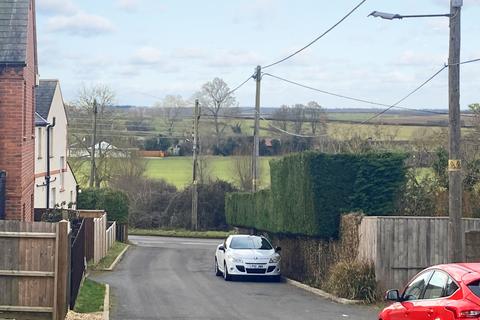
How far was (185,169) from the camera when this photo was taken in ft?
242

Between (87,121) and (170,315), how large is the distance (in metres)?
50.6

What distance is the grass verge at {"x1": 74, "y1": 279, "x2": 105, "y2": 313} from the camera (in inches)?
695

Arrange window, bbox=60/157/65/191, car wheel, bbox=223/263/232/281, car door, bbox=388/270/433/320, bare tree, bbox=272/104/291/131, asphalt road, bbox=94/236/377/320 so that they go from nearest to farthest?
car door, bbox=388/270/433/320, asphalt road, bbox=94/236/377/320, car wheel, bbox=223/263/232/281, window, bbox=60/157/65/191, bare tree, bbox=272/104/291/131

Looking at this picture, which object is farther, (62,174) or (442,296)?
(62,174)

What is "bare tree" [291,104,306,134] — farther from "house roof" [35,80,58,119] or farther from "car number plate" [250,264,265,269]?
"car number plate" [250,264,265,269]

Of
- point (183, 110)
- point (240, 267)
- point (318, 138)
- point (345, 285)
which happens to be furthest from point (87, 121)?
point (345, 285)

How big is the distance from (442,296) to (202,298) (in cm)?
1112

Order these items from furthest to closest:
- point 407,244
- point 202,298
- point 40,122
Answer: point 40,122 < point 407,244 < point 202,298

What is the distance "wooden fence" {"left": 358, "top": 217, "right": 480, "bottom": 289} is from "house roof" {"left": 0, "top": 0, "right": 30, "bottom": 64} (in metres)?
10.2

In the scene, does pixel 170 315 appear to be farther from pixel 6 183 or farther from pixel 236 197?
pixel 236 197

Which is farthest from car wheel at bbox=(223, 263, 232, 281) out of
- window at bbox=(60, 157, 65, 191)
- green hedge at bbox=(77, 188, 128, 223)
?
green hedge at bbox=(77, 188, 128, 223)

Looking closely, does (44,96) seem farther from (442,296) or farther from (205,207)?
(442,296)

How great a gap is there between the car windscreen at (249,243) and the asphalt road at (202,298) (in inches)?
48.5

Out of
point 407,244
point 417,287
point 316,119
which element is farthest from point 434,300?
point 316,119
